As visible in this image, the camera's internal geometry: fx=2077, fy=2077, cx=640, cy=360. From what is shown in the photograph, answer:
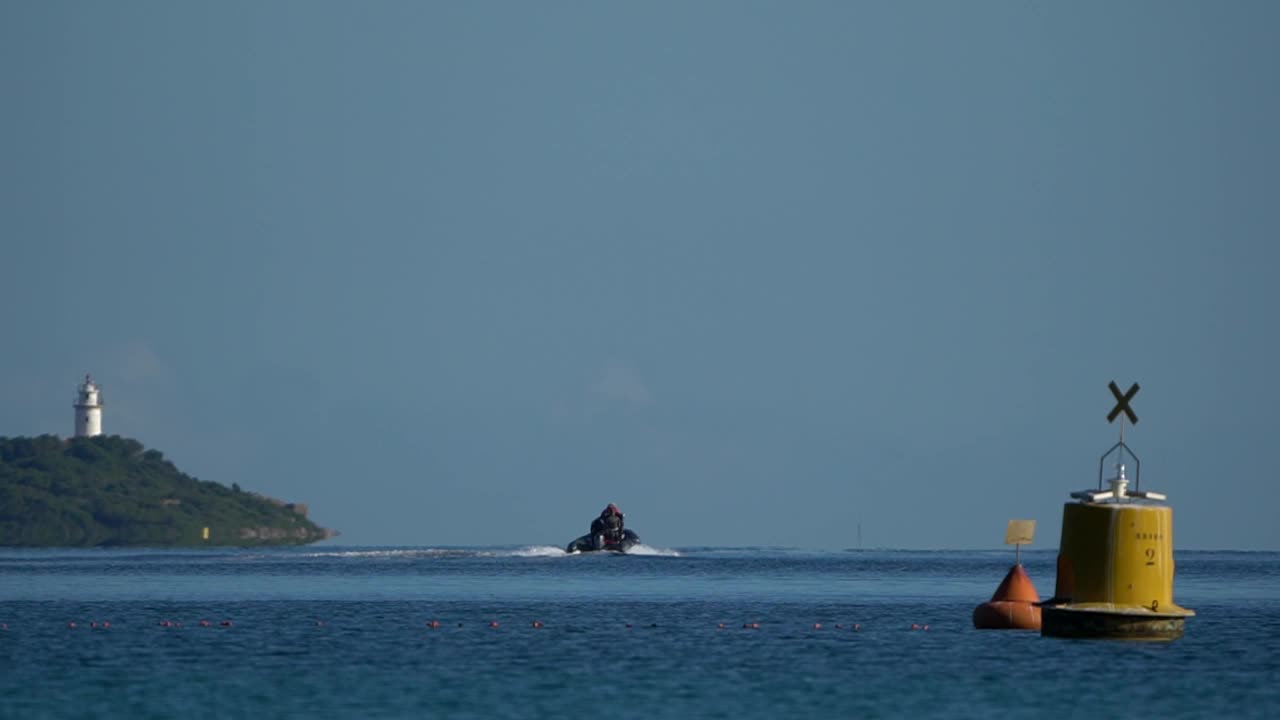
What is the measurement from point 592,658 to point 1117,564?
1467cm

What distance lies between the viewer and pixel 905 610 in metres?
85.6

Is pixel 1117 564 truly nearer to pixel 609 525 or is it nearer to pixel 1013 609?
pixel 1013 609

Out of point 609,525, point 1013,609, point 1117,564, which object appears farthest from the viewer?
point 609,525

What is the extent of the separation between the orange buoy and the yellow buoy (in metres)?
7.32

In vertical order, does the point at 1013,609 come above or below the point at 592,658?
above

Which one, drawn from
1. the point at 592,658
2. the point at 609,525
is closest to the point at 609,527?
the point at 609,525

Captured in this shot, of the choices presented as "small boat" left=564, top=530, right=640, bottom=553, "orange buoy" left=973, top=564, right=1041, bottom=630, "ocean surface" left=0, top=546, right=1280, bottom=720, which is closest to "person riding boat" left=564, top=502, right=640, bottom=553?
"small boat" left=564, top=530, right=640, bottom=553

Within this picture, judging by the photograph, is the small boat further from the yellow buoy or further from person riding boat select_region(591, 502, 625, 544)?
the yellow buoy

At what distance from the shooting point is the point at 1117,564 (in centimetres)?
5591

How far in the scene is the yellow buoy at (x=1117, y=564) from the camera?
55906 millimetres

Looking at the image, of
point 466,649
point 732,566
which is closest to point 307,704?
point 466,649

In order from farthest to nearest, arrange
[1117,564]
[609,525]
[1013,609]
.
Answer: [609,525] → [1013,609] → [1117,564]

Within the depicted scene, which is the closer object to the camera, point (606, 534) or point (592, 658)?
point (592, 658)

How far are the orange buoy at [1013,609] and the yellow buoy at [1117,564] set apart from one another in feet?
24.0
